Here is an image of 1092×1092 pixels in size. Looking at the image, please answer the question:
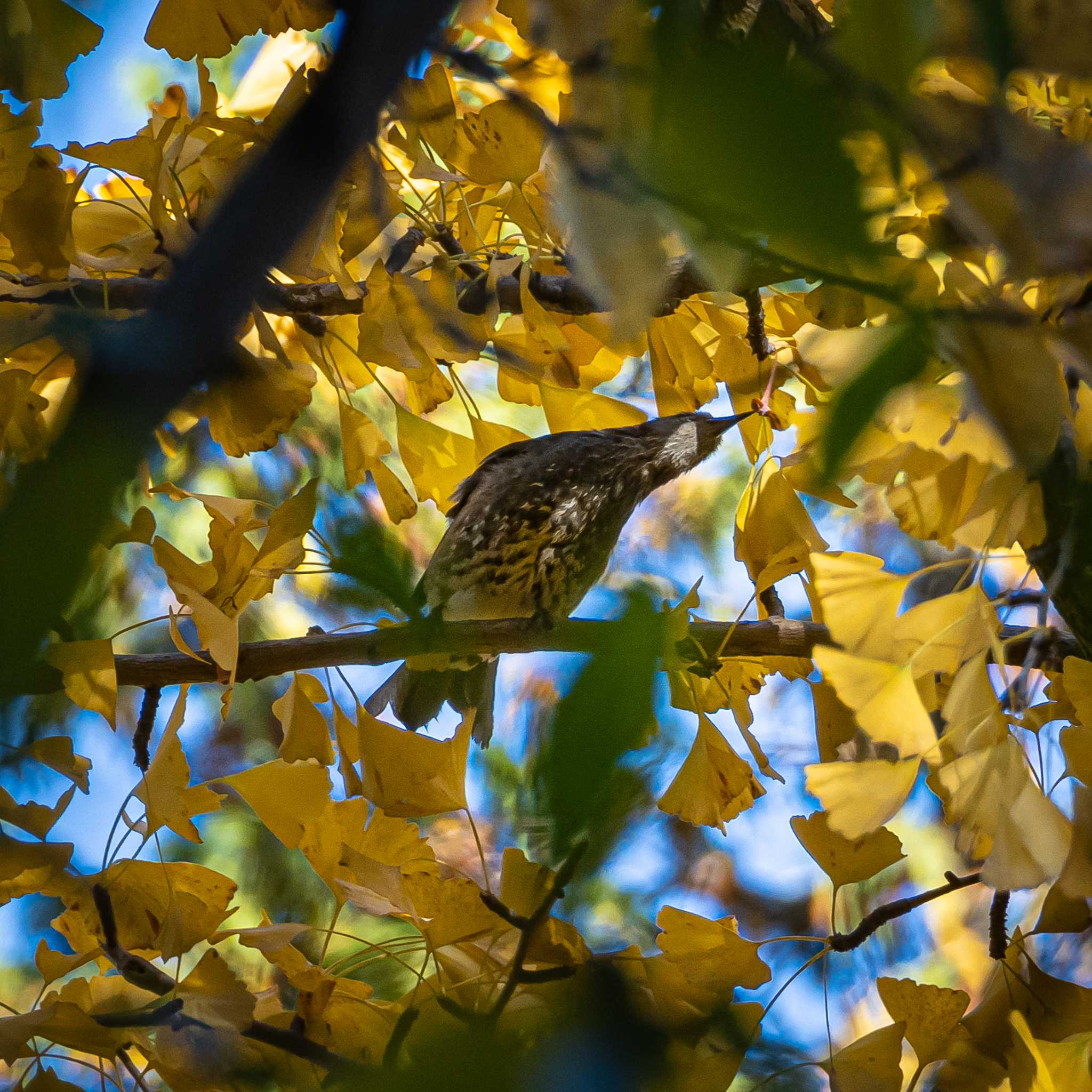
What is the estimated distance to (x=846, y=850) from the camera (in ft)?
3.33

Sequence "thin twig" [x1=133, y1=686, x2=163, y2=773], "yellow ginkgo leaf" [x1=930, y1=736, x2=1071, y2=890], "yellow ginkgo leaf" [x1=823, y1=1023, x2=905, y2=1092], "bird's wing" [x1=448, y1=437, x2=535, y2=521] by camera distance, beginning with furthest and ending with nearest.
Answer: "bird's wing" [x1=448, y1=437, x2=535, y2=521]
"thin twig" [x1=133, y1=686, x2=163, y2=773]
"yellow ginkgo leaf" [x1=823, y1=1023, x2=905, y2=1092]
"yellow ginkgo leaf" [x1=930, y1=736, x2=1071, y2=890]

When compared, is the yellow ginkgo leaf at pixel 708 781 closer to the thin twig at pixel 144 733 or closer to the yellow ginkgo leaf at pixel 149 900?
the yellow ginkgo leaf at pixel 149 900

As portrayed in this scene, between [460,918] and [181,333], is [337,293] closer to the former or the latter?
[460,918]

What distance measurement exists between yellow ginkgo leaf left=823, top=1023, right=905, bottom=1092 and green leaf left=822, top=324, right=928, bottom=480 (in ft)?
2.33

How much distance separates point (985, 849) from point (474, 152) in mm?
950

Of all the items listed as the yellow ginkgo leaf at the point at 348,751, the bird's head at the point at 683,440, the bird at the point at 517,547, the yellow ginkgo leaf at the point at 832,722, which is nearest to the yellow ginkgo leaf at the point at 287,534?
the yellow ginkgo leaf at the point at 348,751

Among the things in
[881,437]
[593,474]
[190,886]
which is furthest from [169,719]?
[593,474]

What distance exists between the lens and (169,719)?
1046 millimetres

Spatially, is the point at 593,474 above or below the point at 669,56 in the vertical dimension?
above

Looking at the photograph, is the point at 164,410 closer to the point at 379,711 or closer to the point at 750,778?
the point at 750,778

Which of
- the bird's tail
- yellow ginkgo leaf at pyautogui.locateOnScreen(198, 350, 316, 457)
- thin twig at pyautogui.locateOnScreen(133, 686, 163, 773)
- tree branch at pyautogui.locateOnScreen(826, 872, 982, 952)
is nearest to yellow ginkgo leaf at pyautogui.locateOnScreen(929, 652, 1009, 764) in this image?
tree branch at pyautogui.locateOnScreen(826, 872, 982, 952)

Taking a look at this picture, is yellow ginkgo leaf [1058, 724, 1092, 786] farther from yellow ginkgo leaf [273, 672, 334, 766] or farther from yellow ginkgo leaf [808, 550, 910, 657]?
yellow ginkgo leaf [273, 672, 334, 766]

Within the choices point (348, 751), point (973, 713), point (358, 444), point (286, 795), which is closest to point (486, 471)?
point (358, 444)

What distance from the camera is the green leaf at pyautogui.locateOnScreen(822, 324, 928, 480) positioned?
0.33m
